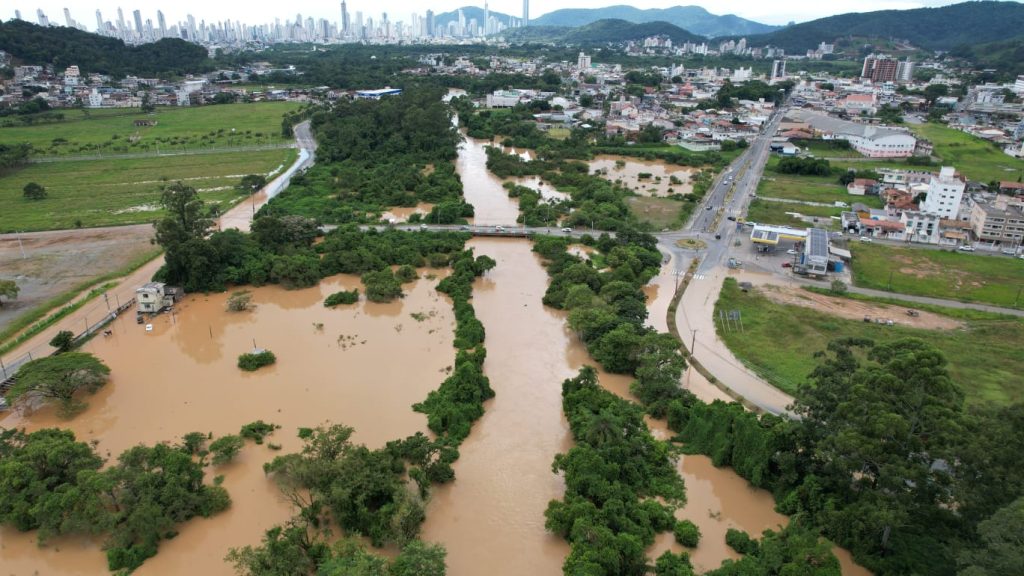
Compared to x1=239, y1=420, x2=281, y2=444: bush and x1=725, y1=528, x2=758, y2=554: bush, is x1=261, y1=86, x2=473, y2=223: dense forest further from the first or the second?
x1=725, y1=528, x2=758, y2=554: bush

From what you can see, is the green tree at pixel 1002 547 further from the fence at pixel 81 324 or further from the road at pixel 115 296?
the road at pixel 115 296

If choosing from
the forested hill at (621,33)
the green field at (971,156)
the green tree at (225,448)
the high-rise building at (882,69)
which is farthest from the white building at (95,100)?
the forested hill at (621,33)

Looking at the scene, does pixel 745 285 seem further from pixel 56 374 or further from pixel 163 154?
pixel 163 154

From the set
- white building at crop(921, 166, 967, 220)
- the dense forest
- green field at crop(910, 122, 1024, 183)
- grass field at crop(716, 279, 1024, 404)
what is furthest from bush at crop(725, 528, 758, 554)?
green field at crop(910, 122, 1024, 183)

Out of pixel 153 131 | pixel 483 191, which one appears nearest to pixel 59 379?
pixel 483 191

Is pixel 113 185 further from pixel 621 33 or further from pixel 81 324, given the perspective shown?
pixel 621 33

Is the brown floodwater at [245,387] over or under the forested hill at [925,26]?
under
